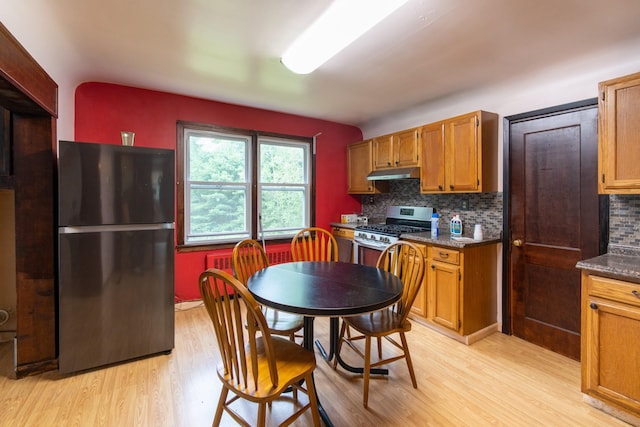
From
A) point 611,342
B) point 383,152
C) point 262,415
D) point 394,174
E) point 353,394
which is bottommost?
point 353,394

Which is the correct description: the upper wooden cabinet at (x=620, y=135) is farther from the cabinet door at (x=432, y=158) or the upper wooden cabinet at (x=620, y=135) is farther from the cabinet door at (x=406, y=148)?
the cabinet door at (x=406, y=148)

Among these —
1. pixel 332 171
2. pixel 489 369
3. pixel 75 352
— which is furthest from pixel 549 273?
pixel 75 352

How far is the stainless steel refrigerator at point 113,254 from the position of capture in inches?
82.4

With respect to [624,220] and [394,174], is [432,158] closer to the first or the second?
[394,174]

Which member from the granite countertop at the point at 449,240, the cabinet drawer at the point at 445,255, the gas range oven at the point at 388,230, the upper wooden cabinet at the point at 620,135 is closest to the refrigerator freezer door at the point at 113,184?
the gas range oven at the point at 388,230

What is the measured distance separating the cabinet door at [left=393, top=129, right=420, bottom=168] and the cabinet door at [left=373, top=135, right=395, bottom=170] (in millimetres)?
79

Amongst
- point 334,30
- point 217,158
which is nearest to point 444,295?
point 334,30

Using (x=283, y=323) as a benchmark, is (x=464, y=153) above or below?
above

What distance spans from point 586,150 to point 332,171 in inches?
112

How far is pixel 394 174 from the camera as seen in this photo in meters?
3.58

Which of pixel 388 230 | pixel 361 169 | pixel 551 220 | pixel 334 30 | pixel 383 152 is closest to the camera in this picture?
pixel 334 30

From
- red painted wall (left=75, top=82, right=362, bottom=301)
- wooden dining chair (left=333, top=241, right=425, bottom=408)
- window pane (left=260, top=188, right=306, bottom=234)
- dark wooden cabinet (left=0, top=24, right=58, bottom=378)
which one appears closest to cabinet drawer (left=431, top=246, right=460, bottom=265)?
wooden dining chair (left=333, top=241, right=425, bottom=408)

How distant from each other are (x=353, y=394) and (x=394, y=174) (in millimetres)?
2428

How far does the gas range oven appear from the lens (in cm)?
330
